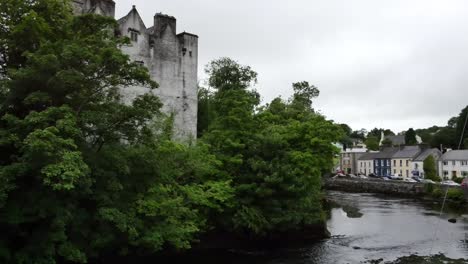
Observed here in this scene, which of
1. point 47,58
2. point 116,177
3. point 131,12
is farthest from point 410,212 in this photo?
point 47,58

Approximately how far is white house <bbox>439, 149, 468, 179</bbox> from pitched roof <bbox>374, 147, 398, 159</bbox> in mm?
15708

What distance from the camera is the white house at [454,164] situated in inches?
3406

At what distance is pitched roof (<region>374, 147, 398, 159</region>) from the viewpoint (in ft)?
354

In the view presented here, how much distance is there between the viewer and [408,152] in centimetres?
10131

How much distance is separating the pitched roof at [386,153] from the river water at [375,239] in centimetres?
5510

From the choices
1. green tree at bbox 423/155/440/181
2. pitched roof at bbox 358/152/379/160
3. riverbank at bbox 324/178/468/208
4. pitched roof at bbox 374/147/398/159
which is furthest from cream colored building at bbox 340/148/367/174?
green tree at bbox 423/155/440/181

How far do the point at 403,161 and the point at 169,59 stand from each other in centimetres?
7868

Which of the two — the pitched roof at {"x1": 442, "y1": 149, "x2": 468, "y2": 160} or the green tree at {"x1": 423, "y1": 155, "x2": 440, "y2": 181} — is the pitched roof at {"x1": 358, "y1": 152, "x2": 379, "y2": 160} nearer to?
the pitched roof at {"x1": 442, "y1": 149, "x2": 468, "y2": 160}

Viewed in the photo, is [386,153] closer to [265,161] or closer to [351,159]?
[351,159]

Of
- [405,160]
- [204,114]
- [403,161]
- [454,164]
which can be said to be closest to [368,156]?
[403,161]

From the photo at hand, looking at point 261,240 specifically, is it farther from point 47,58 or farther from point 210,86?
point 210,86

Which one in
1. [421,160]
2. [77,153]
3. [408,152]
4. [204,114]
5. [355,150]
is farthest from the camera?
[355,150]

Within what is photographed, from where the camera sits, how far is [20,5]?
18.0 m

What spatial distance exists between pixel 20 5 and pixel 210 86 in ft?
144
